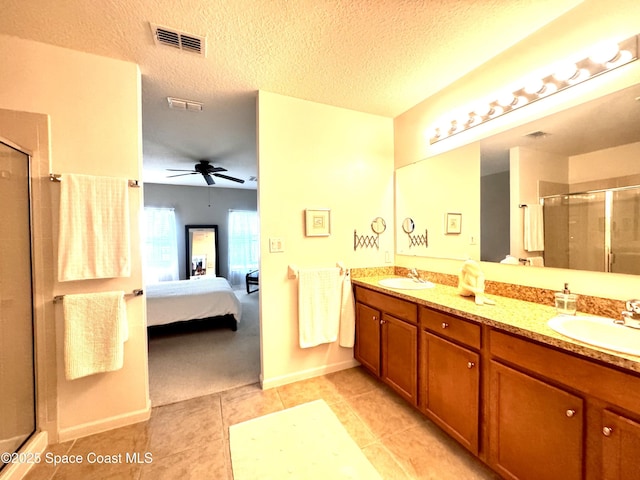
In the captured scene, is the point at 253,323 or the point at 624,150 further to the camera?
the point at 253,323

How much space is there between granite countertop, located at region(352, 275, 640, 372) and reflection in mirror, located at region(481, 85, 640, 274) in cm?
36

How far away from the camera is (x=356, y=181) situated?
2463mm

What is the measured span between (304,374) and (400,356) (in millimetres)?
928

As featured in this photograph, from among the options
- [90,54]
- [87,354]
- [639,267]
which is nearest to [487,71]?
[639,267]

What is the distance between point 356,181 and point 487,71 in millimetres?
1265

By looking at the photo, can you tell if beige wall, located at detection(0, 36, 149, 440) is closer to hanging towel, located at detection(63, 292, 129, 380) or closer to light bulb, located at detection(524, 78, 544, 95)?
hanging towel, located at detection(63, 292, 129, 380)

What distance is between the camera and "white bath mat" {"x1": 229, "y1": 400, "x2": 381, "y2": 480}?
1354 mm

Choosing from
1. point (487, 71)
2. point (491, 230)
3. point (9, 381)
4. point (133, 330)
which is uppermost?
point (487, 71)

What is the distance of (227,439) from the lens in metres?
1.59

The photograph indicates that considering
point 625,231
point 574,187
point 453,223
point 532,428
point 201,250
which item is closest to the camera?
point 532,428

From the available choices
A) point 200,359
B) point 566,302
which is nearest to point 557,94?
point 566,302

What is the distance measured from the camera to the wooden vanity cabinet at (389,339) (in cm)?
174

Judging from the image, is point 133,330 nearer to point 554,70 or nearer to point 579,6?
point 554,70

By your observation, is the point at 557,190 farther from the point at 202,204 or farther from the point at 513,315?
the point at 202,204
